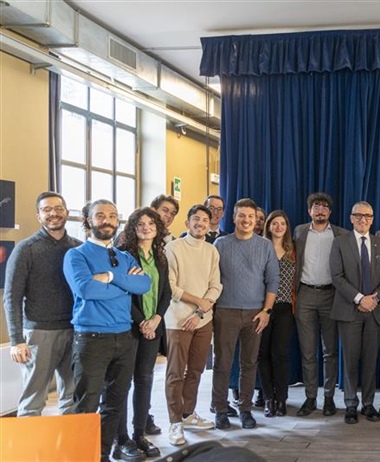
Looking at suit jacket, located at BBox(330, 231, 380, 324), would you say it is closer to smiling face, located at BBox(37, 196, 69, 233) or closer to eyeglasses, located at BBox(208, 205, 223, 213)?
eyeglasses, located at BBox(208, 205, 223, 213)

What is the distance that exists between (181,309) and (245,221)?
807 mm

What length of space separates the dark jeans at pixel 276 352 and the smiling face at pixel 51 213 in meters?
1.98

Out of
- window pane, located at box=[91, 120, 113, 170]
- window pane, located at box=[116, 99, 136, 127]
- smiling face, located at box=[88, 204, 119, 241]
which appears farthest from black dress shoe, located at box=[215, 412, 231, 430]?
window pane, located at box=[116, 99, 136, 127]

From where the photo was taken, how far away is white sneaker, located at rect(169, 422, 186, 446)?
4.04m

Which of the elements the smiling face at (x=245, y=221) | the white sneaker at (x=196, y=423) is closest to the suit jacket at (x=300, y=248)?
the smiling face at (x=245, y=221)

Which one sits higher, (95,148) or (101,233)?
(95,148)

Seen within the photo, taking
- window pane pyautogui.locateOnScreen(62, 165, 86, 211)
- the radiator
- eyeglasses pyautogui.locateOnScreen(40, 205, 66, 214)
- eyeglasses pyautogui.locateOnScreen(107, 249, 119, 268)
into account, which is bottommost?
the radiator

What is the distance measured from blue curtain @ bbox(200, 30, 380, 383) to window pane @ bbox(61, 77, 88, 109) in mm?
1650

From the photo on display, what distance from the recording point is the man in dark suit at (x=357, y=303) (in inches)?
182

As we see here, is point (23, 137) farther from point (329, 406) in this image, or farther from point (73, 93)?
point (329, 406)

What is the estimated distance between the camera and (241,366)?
4.56 metres

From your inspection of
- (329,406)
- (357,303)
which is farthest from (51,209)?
(329,406)

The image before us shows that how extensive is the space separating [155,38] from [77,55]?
0.97 metres

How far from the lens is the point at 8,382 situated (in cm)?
489
